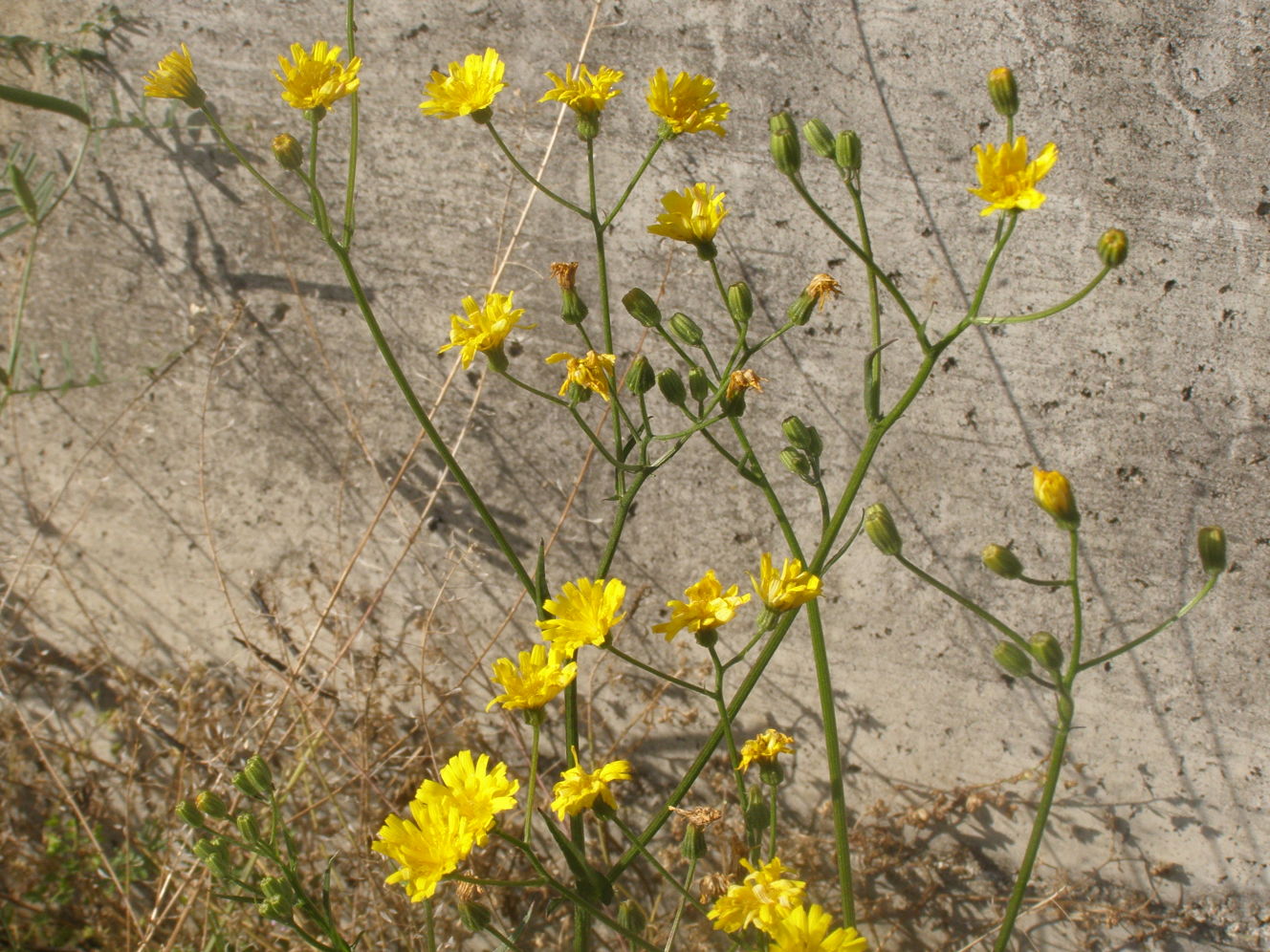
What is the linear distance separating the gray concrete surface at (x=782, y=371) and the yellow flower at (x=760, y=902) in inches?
25.9

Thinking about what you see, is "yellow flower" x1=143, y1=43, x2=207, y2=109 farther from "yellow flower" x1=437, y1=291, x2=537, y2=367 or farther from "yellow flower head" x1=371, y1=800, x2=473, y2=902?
"yellow flower head" x1=371, y1=800, x2=473, y2=902

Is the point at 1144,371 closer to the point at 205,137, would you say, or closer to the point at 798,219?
the point at 798,219

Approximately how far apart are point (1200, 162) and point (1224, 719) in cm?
101

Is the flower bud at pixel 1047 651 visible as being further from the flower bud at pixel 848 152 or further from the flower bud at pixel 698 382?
the flower bud at pixel 848 152

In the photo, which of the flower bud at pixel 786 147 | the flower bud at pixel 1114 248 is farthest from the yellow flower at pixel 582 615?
the flower bud at pixel 1114 248

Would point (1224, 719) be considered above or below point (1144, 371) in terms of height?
below

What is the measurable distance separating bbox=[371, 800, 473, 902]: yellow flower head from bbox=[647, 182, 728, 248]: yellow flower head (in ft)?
2.72

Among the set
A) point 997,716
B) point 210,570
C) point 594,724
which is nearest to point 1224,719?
point 997,716

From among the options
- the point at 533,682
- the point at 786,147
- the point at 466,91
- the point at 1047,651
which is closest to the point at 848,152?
the point at 786,147

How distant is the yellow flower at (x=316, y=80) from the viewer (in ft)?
4.58

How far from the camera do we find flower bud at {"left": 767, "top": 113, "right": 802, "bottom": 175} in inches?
51.8

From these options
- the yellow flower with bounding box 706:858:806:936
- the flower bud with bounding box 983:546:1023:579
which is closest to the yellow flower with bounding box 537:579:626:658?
the yellow flower with bounding box 706:858:806:936

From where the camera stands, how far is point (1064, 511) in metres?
1.26

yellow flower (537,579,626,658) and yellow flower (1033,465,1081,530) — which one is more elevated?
yellow flower (1033,465,1081,530)
